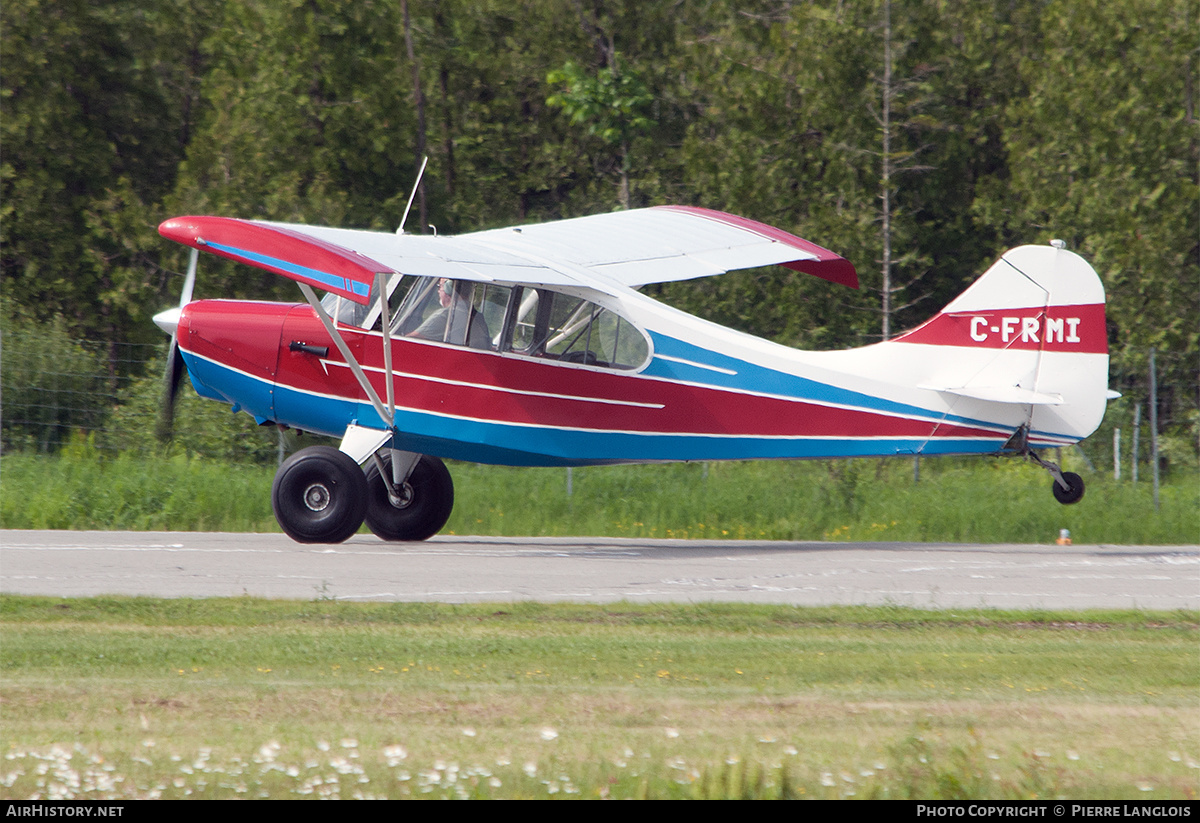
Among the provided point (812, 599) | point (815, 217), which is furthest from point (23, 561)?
point (815, 217)

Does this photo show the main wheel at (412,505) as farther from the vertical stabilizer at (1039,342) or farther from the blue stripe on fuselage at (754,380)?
the vertical stabilizer at (1039,342)

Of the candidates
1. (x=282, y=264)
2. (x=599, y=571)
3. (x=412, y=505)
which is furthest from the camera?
(x=412, y=505)

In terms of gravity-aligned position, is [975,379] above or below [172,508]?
above

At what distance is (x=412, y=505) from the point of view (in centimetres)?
1320

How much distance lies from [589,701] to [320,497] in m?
6.36

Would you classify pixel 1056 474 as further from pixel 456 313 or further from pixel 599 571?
pixel 456 313

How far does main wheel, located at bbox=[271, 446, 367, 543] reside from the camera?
11992 mm

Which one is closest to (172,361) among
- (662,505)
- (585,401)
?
(585,401)

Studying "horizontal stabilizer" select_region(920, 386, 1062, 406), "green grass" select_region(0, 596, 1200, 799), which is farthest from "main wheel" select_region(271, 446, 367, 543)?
"horizontal stabilizer" select_region(920, 386, 1062, 406)

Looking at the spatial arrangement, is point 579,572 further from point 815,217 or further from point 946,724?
point 815,217

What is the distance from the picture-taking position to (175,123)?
29266 millimetres

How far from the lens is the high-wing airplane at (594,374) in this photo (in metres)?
11.7

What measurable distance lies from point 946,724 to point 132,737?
3.57 m

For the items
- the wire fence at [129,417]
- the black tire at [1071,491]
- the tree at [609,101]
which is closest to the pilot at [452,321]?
the wire fence at [129,417]
